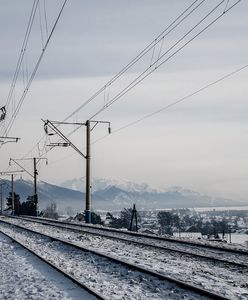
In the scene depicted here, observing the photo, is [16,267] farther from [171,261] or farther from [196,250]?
[196,250]

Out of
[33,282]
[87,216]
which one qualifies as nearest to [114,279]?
[33,282]

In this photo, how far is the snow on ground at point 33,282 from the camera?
1032cm

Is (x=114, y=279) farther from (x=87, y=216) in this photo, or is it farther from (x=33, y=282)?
(x=87, y=216)

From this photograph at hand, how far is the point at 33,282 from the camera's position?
11.9 meters

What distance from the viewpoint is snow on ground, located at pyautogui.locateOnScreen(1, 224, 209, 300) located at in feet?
33.2

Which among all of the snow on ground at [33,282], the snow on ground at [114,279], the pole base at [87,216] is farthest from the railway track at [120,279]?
the pole base at [87,216]

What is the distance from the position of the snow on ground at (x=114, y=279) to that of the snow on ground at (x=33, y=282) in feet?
1.51

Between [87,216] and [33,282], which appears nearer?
[33,282]

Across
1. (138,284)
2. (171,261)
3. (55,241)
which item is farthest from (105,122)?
(138,284)

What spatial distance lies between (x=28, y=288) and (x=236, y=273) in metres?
5.44

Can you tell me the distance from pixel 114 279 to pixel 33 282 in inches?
81.5

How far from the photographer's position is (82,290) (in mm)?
10656

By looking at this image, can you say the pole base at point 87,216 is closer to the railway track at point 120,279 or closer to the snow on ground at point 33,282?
the railway track at point 120,279

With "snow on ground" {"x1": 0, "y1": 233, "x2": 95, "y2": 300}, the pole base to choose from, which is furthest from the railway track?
the pole base
